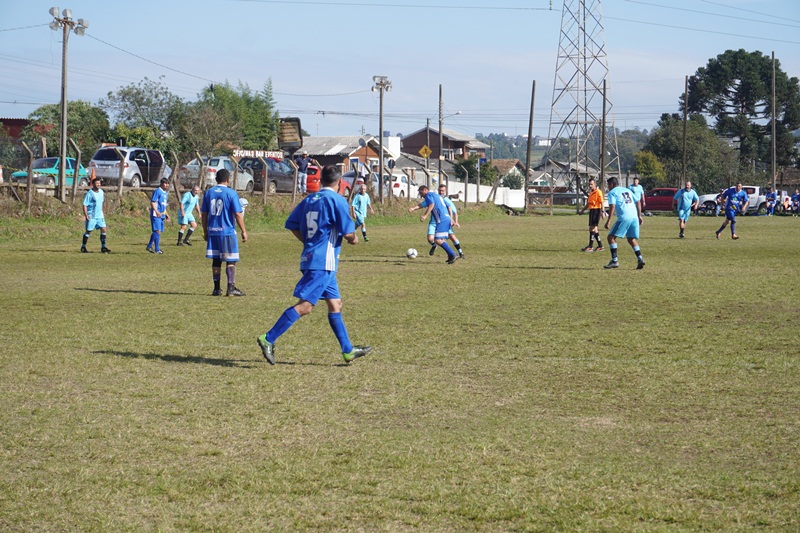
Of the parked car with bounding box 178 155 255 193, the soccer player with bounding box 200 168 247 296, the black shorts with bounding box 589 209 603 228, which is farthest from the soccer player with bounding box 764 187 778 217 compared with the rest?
the soccer player with bounding box 200 168 247 296

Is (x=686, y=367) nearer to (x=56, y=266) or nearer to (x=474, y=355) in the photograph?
(x=474, y=355)

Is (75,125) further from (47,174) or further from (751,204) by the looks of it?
(751,204)

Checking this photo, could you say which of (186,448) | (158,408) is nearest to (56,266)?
(158,408)

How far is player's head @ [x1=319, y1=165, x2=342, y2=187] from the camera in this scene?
888 centimetres

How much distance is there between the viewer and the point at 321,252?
29.7 feet

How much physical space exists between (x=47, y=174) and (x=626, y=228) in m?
24.0

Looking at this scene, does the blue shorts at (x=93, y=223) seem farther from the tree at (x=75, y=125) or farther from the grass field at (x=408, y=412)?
the tree at (x=75, y=125)

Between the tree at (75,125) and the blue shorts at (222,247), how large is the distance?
55354 millimetres

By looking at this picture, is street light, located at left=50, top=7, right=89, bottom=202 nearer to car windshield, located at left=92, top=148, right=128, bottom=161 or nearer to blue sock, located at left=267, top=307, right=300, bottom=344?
car windshield, located at left=92, top=148, right=128, bottom=161

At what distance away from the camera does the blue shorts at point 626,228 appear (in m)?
19.5

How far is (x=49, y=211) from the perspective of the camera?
1190 inches

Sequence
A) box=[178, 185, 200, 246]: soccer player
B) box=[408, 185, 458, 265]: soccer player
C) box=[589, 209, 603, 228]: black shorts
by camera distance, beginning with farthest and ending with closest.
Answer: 1. box=[589, 209, 603, 228]: black shorts
2. box=[178, 185, 200, 246]: soccer player
3. box=[408, 185, 458, 265]: soccer player

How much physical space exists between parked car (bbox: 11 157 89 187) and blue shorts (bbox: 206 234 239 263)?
20.3 meters

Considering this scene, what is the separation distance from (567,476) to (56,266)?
56.6ft
